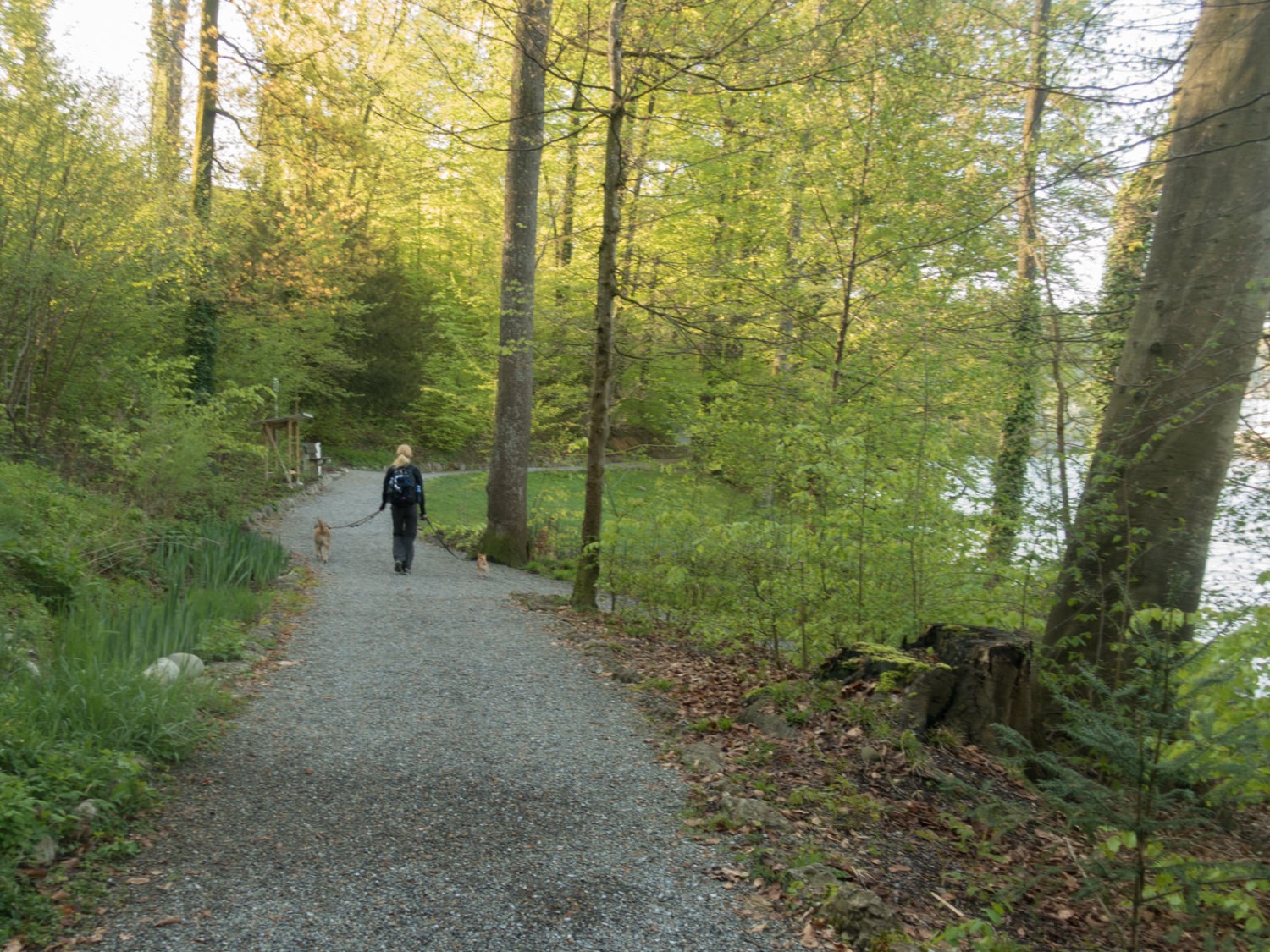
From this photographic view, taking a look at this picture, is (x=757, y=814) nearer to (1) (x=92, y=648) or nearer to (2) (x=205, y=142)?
(1) (x=92, y=648)

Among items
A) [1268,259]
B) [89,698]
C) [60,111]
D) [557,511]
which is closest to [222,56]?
[60,111]

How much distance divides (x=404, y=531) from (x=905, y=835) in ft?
28.2

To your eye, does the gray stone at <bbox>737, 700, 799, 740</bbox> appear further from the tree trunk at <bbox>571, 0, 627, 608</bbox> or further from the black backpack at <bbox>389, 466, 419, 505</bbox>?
the black backpack at <bbox>389, 466, 419, 505</bbox>

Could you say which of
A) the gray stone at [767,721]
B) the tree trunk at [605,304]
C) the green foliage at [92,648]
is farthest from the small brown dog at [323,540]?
the gray stone at [767,721]

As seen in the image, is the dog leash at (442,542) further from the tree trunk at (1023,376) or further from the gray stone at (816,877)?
the gray stone at (816,877)

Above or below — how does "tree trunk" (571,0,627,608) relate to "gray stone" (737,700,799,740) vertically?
above

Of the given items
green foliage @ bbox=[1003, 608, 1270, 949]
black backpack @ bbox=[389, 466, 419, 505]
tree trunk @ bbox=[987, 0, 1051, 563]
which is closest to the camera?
green foliage @ bbox=[1003, 608, 1270, 949]

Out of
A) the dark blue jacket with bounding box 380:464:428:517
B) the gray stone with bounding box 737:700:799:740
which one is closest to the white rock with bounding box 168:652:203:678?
the gray stone with bounding box 737:700:799:740

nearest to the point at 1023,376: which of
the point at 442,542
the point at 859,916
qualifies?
the point at 859,916

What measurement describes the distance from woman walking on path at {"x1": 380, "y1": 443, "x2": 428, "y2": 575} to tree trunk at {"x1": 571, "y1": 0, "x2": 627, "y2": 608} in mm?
3096

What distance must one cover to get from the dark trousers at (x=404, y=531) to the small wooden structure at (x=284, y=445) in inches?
283

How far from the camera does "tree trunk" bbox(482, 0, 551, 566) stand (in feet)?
38.5

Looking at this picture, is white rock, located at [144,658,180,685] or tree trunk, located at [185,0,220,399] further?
tree trunk, located at [185,0,220,399]

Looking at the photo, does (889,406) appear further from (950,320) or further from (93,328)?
(93,328)
